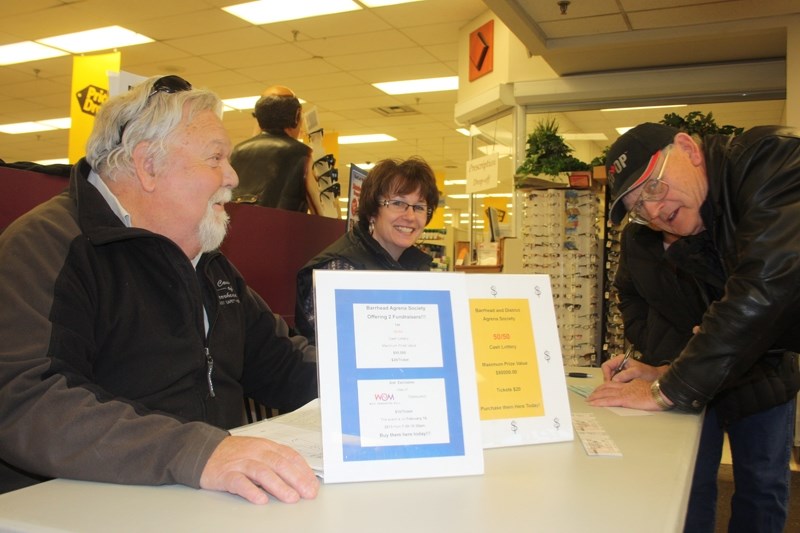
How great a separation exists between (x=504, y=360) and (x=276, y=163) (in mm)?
2325

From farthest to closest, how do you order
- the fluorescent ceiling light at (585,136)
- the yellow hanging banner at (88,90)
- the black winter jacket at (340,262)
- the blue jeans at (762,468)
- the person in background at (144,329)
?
1. the fluorescent ceiling light at (585,136)
2. the yellow hanging banner at (88,90)
3. the black winter jacket at (340,262)
4. the blue jeans at (762,468)
5. the person in background at (144,329)

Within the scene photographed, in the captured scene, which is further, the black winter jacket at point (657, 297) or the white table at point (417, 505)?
the black winter jacket at point (657, 297)

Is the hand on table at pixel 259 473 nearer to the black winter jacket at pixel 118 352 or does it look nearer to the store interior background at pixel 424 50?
the black winter jacket at pixel 118 352

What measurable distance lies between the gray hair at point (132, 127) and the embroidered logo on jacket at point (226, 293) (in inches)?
12.9

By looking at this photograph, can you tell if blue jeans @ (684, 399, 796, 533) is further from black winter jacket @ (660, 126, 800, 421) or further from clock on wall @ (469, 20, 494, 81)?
clock on wall @ (469, 20, 494, 81)

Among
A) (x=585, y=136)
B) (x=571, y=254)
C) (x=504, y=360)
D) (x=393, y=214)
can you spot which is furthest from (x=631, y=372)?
(x=585, y=136)

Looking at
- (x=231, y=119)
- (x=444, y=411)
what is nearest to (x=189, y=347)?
(x=444, y=411)

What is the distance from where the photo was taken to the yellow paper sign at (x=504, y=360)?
126cm

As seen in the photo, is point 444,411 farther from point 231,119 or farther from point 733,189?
point 231,119

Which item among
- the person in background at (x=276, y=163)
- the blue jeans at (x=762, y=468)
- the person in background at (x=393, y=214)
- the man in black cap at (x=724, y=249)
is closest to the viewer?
the man in black cap at (x=724, y=249)

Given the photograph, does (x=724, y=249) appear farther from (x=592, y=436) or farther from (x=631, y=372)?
(x=592, y=436)

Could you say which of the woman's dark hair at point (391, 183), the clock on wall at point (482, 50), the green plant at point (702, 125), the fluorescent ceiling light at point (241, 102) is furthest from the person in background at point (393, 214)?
the fluorescent ceiling light at point (241, 102)

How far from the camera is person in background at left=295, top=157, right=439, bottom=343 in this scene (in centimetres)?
284

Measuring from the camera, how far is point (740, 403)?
2189 mm
